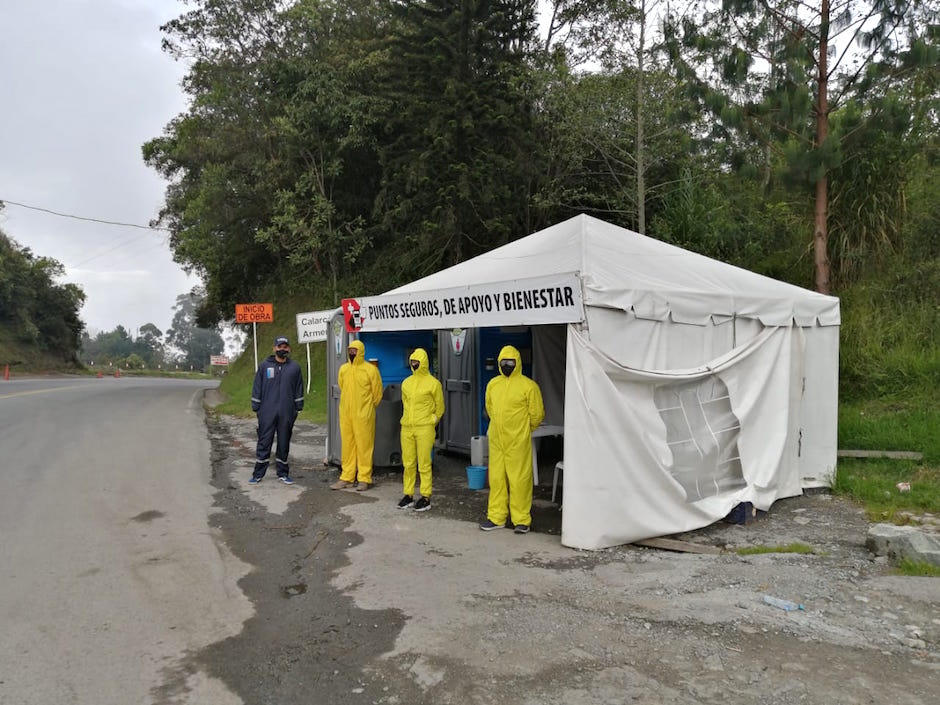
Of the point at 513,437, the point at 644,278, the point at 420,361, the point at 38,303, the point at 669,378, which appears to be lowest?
the point at 513,437

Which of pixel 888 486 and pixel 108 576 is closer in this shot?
pixel 108 576

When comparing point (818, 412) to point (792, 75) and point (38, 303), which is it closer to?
point (792, 75)

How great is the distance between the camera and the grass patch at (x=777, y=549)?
19.5ft

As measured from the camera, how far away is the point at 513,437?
21.6 feet

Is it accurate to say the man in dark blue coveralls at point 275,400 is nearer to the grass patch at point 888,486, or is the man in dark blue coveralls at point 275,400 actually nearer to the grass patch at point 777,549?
the grass patch at point 777,549

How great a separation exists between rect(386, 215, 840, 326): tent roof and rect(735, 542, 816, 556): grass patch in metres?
2.19

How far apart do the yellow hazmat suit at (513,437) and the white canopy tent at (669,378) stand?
0.42 metres

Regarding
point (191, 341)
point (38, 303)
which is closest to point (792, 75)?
point (38, 303)

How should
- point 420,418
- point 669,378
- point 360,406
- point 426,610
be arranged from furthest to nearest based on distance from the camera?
1. point 360,406
2. point 420,418
3. point 669,378
4. point 426,610

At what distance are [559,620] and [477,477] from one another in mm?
3919

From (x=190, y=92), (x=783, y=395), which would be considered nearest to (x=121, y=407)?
(x=190, y=92)

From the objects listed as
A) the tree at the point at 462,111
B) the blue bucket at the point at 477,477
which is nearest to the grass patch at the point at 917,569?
the blue bucket at the point at 477,477

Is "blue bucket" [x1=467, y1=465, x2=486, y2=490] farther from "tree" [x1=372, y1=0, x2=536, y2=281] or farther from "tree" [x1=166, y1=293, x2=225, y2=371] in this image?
"tree" [x1=166, y1=293, x2=225, y2=371]

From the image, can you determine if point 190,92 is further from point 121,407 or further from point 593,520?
point 593,520
